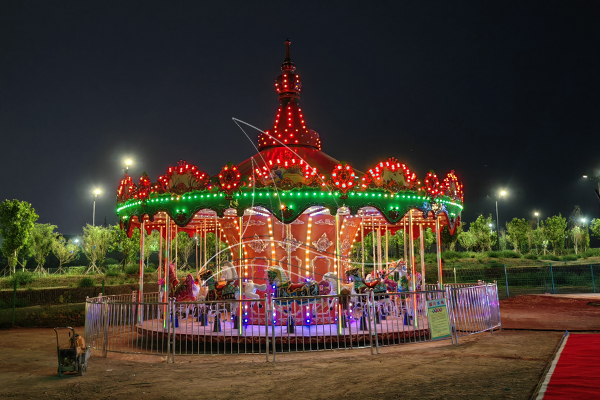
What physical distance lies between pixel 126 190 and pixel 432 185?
8.18 meters

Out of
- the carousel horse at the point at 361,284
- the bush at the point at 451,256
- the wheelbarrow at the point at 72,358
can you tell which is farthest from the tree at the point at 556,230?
the wheelbarrow at the point at 72,358

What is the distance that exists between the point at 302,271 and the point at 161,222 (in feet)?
18.1

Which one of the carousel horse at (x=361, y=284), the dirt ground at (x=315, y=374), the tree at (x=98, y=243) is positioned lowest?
the dirt ground at (x=315, y=374)

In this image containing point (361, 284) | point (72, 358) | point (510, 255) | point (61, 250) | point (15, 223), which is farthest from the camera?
point (510, 255)

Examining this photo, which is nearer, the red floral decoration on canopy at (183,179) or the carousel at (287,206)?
the carousel at (287,206)

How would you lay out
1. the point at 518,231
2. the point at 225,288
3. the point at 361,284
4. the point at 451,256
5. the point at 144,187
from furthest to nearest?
the point at 518,231
the point at 451,256
the point at 144,187
the point at 361,284
the point at 225,288

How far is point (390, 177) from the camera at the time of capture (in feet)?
36.4

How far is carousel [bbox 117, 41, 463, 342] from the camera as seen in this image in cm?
1055

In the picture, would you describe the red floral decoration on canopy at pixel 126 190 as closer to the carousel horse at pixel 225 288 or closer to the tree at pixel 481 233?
the carousel horse at pixel 225 288

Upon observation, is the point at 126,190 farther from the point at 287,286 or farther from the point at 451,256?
the point at 451,256

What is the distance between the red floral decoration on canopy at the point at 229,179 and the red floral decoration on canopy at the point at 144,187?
2291 mm

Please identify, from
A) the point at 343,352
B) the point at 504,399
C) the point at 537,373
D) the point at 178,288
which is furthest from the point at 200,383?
the point at 178,288

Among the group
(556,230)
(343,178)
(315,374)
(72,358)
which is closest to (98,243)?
(343,178)

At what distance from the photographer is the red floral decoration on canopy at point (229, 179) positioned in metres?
10.5
